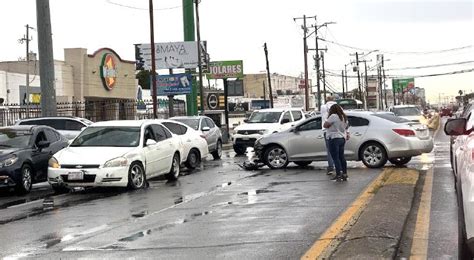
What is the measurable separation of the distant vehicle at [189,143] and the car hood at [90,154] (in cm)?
432

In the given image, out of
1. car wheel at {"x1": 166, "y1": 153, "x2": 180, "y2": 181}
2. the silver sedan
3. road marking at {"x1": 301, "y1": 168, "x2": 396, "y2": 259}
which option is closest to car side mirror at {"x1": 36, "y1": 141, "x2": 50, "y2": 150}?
car wheel at {"x1": 166, "y1": 153, "x2": 180, "y2": 181}

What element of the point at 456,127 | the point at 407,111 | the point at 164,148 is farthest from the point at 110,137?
the point at 407,111

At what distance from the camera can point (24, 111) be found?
31750 millimetres

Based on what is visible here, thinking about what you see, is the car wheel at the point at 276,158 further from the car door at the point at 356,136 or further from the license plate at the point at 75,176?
the license plate at the point at 75,176

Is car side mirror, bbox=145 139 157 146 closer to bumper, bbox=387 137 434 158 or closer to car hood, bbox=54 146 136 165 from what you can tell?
car hood, bbox=54 146 136 165

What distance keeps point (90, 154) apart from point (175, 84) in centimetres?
2218

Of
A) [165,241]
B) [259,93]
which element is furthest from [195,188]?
[259,93]

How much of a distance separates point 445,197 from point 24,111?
26414mm

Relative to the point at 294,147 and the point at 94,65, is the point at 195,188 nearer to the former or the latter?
the point at 294,147

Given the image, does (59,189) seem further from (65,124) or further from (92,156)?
(65,124)

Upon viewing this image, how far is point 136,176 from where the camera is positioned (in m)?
12.9

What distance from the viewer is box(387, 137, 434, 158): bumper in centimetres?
1487

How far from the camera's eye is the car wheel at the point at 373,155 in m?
15.1

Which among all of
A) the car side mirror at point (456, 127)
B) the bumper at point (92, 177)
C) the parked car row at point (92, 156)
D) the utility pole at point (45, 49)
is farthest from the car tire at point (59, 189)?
the utility pole at point (45, 49)
